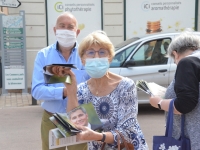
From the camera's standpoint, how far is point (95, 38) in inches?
84.9

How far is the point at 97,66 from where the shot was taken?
2.14m

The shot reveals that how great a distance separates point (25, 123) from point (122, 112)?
530 cm

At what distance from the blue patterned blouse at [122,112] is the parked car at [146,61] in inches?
201

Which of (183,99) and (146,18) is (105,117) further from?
(146,18)

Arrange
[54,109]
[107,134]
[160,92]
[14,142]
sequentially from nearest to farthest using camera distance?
[107,134] → [160,92] → [54,109] → [14,142]

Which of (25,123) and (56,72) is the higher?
(56,72)

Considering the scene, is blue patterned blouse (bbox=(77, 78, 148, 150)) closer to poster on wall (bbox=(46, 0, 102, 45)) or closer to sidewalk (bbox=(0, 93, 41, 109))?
sidewalk (bbox=(0, 93, 41, 109))

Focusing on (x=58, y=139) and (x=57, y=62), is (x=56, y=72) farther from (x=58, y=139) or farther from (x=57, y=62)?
(x=57, y=62)

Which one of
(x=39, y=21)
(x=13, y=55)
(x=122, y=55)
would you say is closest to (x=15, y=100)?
(x=13, y=55)

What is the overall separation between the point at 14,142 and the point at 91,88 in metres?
3.88

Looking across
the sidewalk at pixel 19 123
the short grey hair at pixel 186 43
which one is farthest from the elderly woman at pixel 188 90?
the sidewalk at pixel 19 123

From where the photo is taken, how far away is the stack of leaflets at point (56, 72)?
6.63 ft

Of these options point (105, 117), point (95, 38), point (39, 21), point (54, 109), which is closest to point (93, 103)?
point (105, 117)

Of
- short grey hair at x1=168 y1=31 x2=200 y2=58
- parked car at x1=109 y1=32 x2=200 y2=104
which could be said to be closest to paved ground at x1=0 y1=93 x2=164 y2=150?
parked car at x1=109 y1=32 x2=200 y2=104
